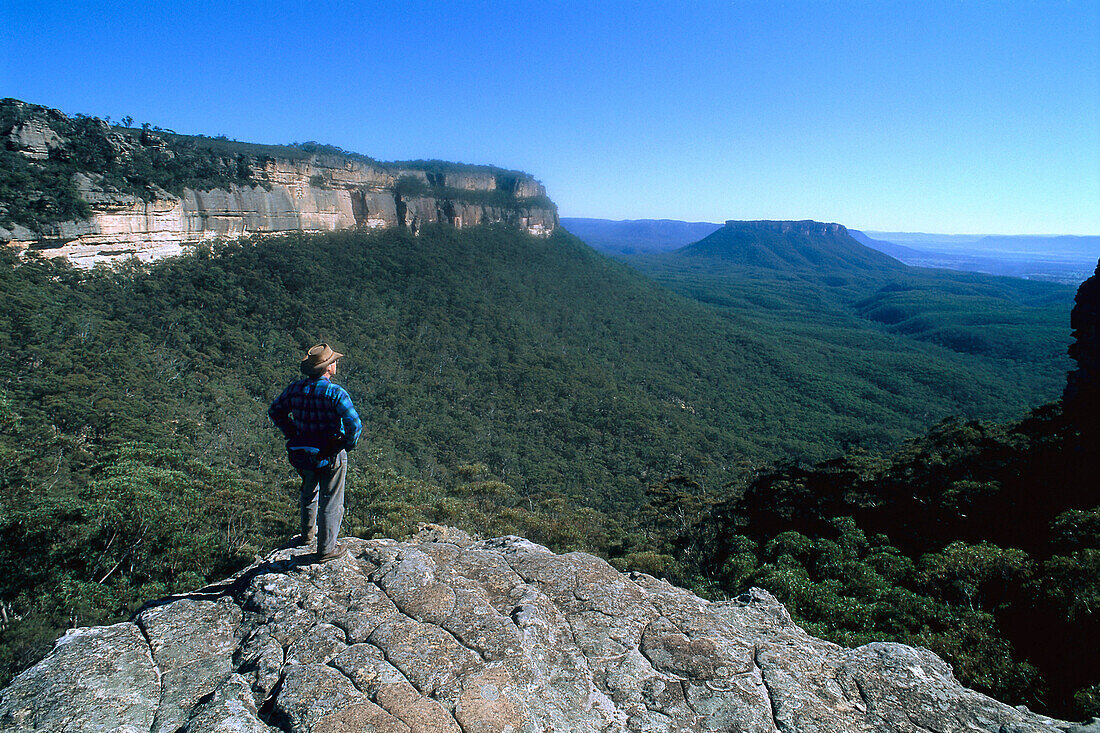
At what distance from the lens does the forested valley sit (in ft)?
35.6

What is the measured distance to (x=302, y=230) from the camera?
48.3 metres

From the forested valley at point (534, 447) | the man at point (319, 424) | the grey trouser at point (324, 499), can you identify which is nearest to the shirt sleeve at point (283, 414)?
the man at point (319, 424)

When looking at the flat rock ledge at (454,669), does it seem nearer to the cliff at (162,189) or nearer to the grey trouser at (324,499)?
the grey trouser at (324,499)

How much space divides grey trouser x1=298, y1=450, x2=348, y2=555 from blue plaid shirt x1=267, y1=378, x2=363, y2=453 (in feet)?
0.96

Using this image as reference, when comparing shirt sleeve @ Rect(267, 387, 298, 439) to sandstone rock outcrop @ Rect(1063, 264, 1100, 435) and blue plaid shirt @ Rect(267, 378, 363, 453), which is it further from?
sandstone rock outcrop @ Rect(1063, 264, 1100, 435)

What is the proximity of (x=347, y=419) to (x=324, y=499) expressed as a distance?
3.77 feet

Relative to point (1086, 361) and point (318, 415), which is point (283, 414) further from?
point (1086, 361)

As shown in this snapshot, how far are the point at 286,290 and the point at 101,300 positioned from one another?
14036 millimetres

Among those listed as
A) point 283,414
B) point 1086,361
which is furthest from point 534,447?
point 283,414

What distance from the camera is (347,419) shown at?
5.30m

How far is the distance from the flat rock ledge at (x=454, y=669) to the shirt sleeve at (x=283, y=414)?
1.67 meters

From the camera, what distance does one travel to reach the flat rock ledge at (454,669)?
12.5 feet

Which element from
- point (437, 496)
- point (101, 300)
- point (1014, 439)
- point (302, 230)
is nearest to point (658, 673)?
point (437, 496)

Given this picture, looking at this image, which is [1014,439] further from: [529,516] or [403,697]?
[403,697]
